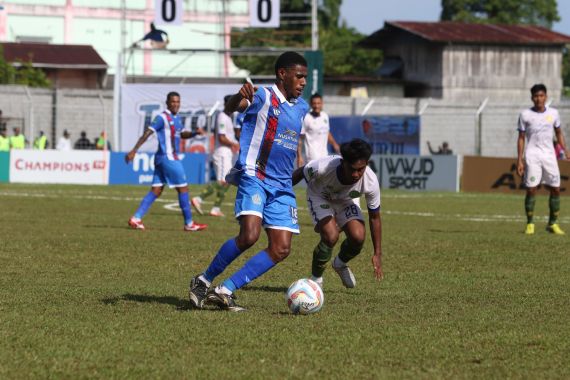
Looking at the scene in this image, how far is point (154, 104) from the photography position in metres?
38.7

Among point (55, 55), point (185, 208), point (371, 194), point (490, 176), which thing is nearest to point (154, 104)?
point (490, 176)

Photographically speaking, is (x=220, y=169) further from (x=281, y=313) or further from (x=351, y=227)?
(x=281, y=313)

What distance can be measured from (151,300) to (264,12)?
101 ft

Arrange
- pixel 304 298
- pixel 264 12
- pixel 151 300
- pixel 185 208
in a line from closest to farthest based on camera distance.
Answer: pixel 304 298 < pixel 151 300 < pixel 185 208 < pixel 264 12

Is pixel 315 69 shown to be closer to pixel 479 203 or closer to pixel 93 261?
pixel 479 203

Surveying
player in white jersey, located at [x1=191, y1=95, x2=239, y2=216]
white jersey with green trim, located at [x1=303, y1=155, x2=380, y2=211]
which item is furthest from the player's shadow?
player in white jersey, located at [x1=191, y1=95, x2=239, y2=216]

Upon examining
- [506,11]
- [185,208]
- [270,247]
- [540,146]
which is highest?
[506,11]

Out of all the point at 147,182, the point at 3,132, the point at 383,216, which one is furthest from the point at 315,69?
the point at 383,216

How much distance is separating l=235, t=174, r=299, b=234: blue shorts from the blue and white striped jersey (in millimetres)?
56

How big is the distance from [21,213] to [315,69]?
20298 mm

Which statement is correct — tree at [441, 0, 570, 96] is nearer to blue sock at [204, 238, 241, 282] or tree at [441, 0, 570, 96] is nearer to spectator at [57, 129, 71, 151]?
spectator at [57, 129, 71, 151]

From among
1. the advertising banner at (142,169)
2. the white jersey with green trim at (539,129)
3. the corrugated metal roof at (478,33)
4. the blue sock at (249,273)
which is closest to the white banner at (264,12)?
the advertising banner at (142,169)

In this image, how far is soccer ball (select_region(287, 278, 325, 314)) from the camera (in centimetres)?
861

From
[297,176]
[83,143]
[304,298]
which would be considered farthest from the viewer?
[83,143]
